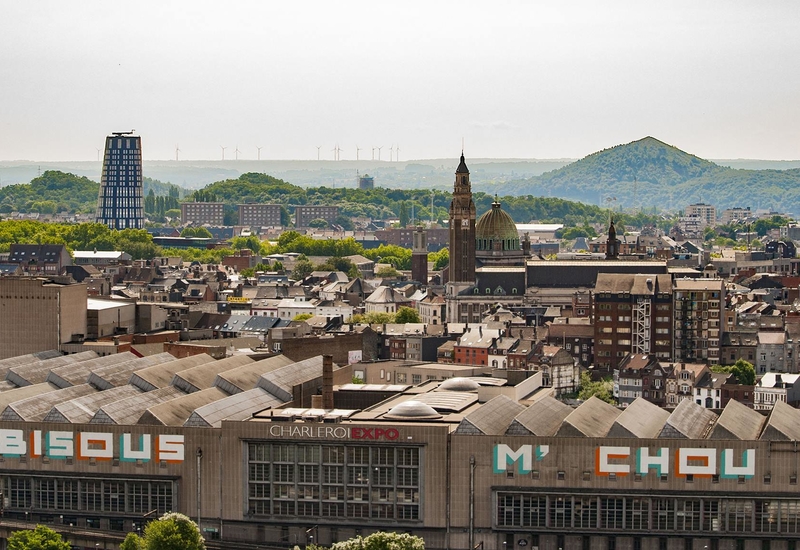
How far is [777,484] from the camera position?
59.3 meters

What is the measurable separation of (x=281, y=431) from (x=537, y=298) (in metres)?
77.7

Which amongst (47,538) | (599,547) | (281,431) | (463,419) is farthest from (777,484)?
(47,538)

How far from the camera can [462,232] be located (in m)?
144

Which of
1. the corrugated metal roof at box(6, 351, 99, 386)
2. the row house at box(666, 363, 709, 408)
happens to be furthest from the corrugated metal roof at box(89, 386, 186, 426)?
the row house at box(666, 363, 709, 408)

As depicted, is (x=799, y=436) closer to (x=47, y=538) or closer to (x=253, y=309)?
(x=47, y=538)

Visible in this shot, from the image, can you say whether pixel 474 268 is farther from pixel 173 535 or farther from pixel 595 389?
pixel 173 535

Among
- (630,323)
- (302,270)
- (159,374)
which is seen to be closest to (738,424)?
(159,374)

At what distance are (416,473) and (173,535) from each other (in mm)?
9396

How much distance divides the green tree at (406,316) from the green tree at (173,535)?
238 ft

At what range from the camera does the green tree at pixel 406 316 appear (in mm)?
130250

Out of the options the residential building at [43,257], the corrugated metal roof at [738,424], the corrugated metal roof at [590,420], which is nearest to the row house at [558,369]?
the corrugated metal roof at [590,420]

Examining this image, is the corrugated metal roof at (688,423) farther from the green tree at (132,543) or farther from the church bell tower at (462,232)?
the church bell tower at (462,232)

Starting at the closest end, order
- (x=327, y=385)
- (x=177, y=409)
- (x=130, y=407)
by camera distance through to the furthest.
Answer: (x=177, y=409), (x=130, y=407), (x=327, y=385)

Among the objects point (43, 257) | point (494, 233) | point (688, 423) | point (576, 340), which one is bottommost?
point (576, 340)
